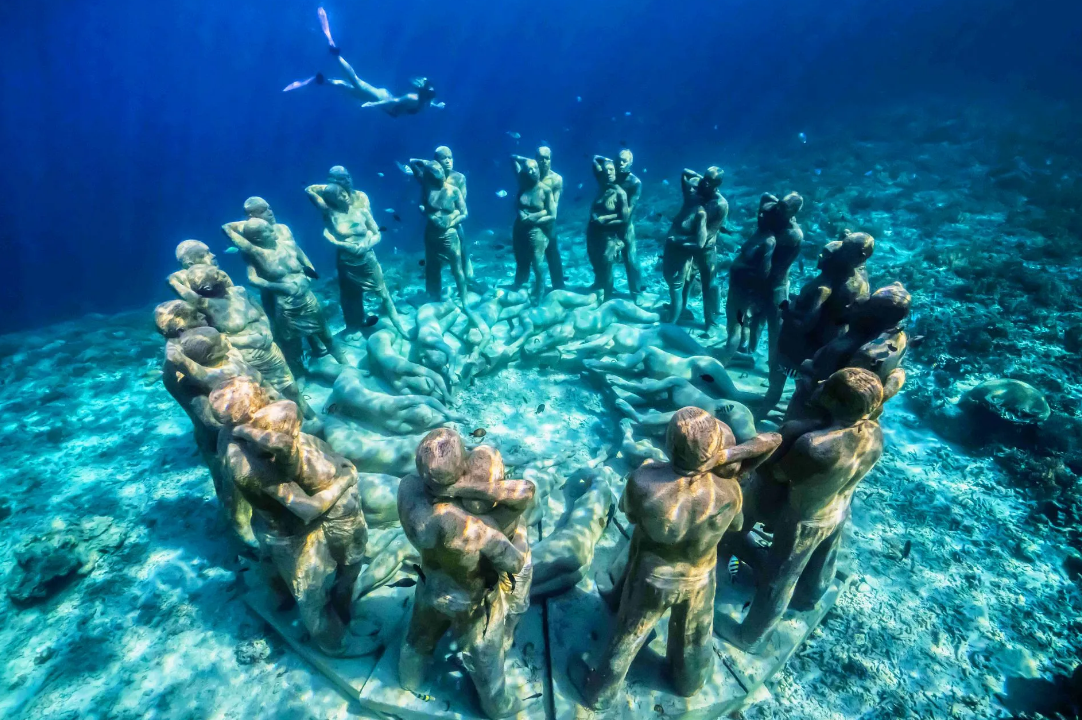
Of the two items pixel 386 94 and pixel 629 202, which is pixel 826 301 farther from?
pixel 386 94

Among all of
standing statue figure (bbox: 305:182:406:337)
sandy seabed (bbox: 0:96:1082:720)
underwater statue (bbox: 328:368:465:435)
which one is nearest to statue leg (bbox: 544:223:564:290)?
sandy seabed (bbox: 0:96:1082:720)

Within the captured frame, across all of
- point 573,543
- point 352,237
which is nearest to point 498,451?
point 573,543

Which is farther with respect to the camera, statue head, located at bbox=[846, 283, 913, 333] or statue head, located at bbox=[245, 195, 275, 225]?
statue head, located at bbox=[245, 195, 275, 225]

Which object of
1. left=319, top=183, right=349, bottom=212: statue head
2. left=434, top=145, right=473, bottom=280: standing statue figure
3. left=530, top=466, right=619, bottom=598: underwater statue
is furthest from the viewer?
left=434, top=145, right=473, bottom=280: standing statue figure

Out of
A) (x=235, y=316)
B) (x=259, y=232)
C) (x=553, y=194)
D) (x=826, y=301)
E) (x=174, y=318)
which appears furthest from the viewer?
(x=553, y=194)

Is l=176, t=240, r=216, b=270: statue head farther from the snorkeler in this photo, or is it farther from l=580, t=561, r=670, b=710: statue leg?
the snorkeler

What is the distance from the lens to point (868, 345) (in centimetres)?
466

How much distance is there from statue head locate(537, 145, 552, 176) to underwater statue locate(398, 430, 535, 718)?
8713 mm

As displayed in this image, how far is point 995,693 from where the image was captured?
446cm

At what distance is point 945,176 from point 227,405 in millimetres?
27519

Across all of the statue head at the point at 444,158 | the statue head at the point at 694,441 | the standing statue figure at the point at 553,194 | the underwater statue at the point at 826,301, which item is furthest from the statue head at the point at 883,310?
the statue head at the point at 444,158

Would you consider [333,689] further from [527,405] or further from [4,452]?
[4,452]

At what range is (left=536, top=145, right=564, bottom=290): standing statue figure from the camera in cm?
1057

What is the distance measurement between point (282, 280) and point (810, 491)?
825 centimetres
